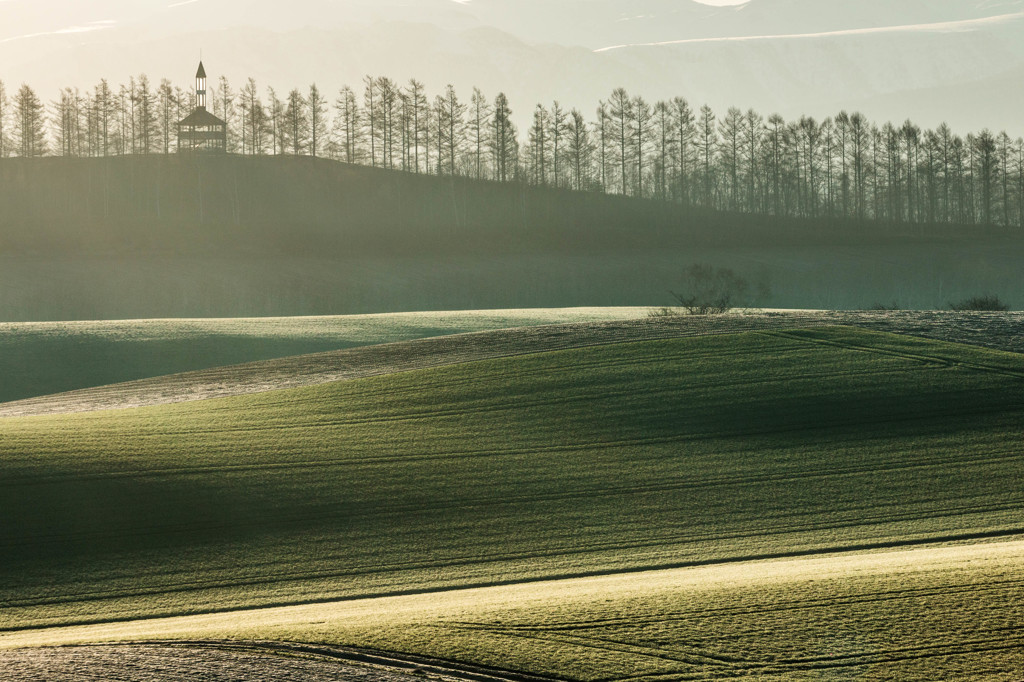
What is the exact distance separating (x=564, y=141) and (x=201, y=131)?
3501 cm

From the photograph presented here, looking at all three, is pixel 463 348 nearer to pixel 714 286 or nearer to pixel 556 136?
pixel 714 286

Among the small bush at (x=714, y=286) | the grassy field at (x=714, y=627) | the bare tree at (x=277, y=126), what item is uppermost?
the bare tree at (x=277, y=126)

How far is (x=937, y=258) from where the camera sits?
8381 centimetres

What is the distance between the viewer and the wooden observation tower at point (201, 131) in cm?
9362

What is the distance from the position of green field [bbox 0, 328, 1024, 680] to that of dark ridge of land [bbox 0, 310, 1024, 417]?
5.95 ft

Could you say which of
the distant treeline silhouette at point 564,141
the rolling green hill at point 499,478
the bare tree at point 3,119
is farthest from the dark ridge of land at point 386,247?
the rolling green hill at point 499,478

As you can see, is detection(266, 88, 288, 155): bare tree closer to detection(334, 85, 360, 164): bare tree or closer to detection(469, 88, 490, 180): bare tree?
detection(334, 85, 360, 164): bare tree

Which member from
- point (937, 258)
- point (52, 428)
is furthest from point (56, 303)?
point (937, 258)

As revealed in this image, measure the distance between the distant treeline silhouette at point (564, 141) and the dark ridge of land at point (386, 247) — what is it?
4836 mm

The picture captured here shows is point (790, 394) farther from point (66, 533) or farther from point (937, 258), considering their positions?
point (937, 258)

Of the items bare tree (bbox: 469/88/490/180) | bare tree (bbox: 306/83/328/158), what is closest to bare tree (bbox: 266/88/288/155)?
bare tree (bbox: 306/83/328/158)

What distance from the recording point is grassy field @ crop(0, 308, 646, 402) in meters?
32.0

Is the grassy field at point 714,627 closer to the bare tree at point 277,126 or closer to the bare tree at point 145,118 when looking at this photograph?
the bare tree at point 277,126

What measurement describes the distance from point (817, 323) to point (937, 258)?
58710 millimetres
